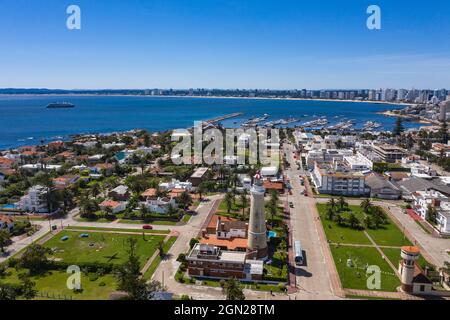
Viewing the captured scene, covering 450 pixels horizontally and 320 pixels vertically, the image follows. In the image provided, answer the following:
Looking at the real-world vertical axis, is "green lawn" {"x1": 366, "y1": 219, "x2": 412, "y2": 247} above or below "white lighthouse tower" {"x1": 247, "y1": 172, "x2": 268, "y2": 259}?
below

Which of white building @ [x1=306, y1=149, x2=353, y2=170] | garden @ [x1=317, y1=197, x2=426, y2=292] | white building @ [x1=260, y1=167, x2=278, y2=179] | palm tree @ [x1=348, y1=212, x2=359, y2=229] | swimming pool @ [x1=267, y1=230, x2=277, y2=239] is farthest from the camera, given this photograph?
white building @ [x1=306, y1=149, x2=353, y2=170]

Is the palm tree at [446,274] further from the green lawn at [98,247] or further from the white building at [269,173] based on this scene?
the white building at [269,173]

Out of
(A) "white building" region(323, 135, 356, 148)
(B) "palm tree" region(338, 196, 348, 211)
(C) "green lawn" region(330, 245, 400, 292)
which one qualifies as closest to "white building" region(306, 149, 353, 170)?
(A) "white building" region(323, 135, 356, 148)


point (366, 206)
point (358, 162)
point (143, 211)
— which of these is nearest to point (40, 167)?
point (143, 211)

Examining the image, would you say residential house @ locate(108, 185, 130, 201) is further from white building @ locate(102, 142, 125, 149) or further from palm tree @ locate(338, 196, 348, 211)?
white building @ locate(102, 142, 125, 149)
